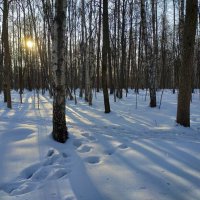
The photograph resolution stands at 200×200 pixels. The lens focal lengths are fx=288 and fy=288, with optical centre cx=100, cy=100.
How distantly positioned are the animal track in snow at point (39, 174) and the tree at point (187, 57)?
14.9ft

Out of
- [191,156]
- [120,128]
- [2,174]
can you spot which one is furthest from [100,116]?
[2,174]

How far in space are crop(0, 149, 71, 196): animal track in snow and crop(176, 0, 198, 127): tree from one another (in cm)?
453

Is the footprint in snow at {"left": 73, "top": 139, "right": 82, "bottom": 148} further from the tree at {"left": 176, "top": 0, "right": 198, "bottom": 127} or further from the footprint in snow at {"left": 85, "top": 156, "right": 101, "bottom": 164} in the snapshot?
the tree at {"left": 176, "top": 0, "right": 198, "bottom": 127}

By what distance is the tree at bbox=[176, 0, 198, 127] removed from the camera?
8391 millimetres

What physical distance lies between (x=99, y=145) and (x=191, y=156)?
201cm

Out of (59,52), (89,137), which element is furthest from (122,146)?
(59,52)

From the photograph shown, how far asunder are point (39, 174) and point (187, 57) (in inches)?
225

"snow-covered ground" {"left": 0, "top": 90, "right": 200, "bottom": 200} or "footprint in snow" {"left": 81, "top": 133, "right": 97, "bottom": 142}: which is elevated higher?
"footprint in snow" {"left": 81, "top": 133, "right": 97, "bottom": 142}

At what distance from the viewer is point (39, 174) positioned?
16.3ft

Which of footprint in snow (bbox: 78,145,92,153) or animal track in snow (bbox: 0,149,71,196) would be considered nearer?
animal track in snow (bbox: 0,149,71,196)

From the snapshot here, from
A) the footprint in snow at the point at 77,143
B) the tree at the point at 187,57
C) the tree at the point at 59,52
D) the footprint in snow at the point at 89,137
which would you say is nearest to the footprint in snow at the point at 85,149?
the footprint in snow at the point at 77,143

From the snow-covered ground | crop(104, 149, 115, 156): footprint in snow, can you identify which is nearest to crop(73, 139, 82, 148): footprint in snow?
the snow-covered ground

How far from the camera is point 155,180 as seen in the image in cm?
→ 467

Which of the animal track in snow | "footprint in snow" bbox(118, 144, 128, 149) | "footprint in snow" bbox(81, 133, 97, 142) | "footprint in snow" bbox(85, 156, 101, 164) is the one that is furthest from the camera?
"footprint in snow" bbox(81, 133, 97, 142)
